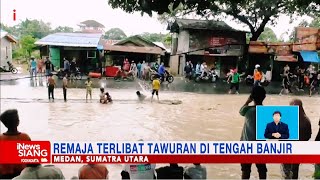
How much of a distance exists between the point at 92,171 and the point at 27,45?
146 centimetres

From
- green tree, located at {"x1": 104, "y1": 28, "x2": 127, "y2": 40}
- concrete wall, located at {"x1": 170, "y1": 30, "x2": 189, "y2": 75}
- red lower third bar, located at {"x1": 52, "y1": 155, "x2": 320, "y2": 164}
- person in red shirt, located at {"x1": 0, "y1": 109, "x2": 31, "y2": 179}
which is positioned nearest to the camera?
person in red shirt, located at {"x1": 0, "y1": 109, "x2": 31, "y2": 179}

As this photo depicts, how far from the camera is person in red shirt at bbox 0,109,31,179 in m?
3.31

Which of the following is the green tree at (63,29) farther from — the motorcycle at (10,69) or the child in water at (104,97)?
the child in water at (104,97)

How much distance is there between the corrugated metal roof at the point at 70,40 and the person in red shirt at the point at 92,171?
119 cm

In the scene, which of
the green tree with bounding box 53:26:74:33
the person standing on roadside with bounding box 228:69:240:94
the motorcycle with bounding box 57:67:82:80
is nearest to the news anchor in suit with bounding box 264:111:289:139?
the person standing on roadside with bounding box 228:69:240:94

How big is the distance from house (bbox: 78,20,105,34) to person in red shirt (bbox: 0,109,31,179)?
1110 mm

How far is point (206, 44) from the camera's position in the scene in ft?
12.7

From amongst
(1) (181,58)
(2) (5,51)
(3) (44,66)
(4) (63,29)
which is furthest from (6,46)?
(1) (181,58)

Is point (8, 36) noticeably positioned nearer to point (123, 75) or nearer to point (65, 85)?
point (65, 85)

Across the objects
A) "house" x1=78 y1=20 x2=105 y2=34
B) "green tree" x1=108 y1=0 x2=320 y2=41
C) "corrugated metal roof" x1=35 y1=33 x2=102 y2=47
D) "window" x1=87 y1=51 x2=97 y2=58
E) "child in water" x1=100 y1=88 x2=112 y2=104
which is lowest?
"child in water" x1=100 y1=88 x2=112 y2=104

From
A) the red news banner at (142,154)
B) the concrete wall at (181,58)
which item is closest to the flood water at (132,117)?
the red news banner at (142,154)

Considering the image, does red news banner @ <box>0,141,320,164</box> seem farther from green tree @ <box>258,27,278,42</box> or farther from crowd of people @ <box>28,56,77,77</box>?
green tree @ <box>258,27,278,42</box>

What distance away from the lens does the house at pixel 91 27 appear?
12.7 ft

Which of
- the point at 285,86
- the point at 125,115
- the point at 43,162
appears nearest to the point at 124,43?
the point at 125,115
